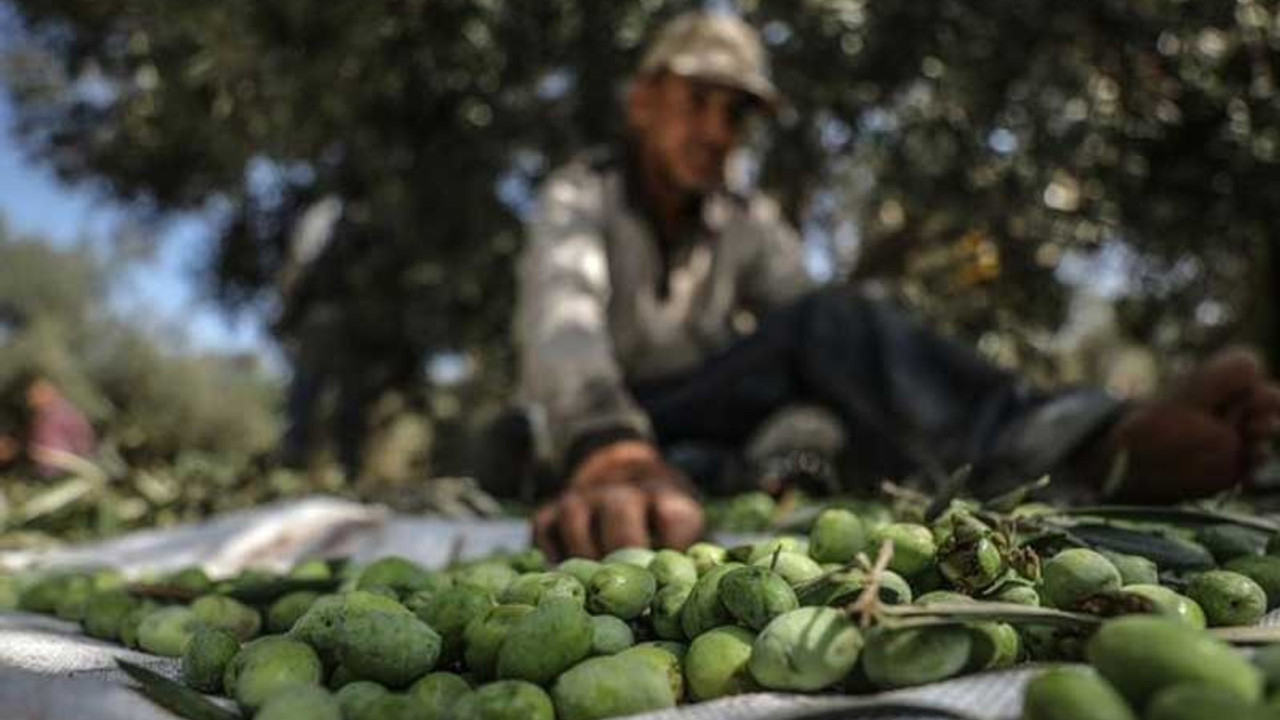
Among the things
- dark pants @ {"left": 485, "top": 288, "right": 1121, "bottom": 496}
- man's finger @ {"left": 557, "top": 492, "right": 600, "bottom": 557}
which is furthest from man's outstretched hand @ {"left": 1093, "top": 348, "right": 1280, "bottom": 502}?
man's finger @ {"left": 557, "top": 492, "right": 600, "bottom": 557}

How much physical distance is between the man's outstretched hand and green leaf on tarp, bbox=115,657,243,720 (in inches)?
74.5

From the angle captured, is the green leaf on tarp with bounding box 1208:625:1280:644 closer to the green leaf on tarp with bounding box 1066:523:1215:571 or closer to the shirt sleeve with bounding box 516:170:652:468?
the green leaf on tarp with bounding box 1066:523:1215:571

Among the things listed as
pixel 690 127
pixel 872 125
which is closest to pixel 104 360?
pixel 872 125

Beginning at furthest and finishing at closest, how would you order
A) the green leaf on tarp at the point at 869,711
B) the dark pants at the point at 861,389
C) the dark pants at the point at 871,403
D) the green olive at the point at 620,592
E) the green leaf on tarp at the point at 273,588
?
the dark pants at the point at 861,389, the dark pants at the point at 871,403, the green leaf on tarp at the point at 273,588, the green olive at the point at 620,592, the green leaf on tarp at the point at 869,711

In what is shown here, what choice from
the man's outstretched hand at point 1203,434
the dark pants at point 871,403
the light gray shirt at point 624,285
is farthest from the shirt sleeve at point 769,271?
the man's outstretched hand at point 1203,434

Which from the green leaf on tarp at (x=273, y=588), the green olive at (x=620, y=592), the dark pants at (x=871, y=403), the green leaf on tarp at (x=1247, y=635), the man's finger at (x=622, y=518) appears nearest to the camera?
the green leaf on tarp at (x=1247, y=635)

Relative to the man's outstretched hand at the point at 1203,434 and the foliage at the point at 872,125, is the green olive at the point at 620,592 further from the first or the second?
the foliage at the point at 872,125

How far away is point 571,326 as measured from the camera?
3.05m

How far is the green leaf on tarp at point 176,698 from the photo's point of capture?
3.32 feet

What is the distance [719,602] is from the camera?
3.69 ft

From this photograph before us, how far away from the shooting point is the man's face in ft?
11.9

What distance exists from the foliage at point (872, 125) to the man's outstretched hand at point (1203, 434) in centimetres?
230

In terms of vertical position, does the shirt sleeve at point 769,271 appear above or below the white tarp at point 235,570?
above

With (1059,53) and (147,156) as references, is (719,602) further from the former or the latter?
(147,156)
